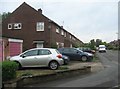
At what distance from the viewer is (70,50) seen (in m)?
30.0

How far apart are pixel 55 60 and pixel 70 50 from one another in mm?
11673

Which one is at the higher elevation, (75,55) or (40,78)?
(75,55)

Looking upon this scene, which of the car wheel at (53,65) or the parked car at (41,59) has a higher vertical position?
the parked car at (41,59)

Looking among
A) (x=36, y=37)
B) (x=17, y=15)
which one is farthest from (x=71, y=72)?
(x=17, y=15)

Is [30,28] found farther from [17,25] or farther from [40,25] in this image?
[17,25]

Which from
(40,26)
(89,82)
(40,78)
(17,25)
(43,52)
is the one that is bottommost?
(89,82)

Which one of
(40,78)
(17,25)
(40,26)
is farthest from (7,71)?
(17,25)

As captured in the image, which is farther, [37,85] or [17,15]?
[17,15]

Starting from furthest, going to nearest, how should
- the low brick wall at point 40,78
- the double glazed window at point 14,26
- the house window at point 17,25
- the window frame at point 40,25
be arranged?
the double glazed window at point 14,26, the house window at point 17,25, the window frame at point 40,25, the low brick wall at point 40,78

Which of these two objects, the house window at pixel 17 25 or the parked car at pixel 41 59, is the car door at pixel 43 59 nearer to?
the parked car at pixel 41 59

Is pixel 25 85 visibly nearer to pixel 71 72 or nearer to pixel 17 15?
pixel 71 72

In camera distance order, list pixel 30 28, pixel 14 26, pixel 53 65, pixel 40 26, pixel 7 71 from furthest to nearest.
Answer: pixel 14 26
pixel 30 28
pixel 40 26
pixel 53 65
pixel 7 71

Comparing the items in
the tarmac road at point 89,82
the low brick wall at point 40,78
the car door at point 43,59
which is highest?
the car door at point 43,59

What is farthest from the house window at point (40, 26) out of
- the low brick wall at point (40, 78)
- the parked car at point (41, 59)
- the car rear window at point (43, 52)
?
the low brick wall at point (40, 78)
